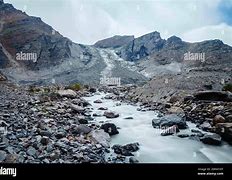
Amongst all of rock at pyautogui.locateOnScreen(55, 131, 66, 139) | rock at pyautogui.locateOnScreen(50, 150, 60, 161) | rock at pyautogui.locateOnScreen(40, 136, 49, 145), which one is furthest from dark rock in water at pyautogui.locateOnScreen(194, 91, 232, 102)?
rock at pyautogui.locateOnScreen(50, 150, 60, 161)

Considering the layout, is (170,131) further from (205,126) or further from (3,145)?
(3,145)

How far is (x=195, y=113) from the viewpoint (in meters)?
6.68

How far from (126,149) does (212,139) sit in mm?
1481

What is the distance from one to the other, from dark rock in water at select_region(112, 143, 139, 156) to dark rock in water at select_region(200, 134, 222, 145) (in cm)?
123

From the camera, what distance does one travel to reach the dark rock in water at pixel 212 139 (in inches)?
181

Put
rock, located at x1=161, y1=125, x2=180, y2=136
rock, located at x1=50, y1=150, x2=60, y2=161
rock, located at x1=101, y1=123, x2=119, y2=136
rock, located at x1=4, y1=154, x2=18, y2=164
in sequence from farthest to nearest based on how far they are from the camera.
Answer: rock, located at x1=161, y1=125, x2=180, y2=136, rock, located at x1=101, y1=123, x2=119, y2=136, rock, located at x1=50, y1=150, x2=60, y2=161, rock, located at x1=4, y1=154, x2=18, y2=164

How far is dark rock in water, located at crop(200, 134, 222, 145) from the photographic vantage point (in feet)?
15.1

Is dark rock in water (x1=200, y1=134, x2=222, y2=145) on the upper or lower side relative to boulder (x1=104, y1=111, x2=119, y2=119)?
lower

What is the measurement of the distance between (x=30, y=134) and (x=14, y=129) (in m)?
0.21

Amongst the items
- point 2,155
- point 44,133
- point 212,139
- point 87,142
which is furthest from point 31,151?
point 212,139

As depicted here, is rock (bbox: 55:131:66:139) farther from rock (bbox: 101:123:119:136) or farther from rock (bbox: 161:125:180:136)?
rock (bbox: 161:125:180:136)

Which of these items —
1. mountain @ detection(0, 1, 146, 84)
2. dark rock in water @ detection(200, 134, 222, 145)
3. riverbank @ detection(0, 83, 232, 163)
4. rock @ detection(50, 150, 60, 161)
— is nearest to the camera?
rock @ detection(50, 150, 60, 161)
